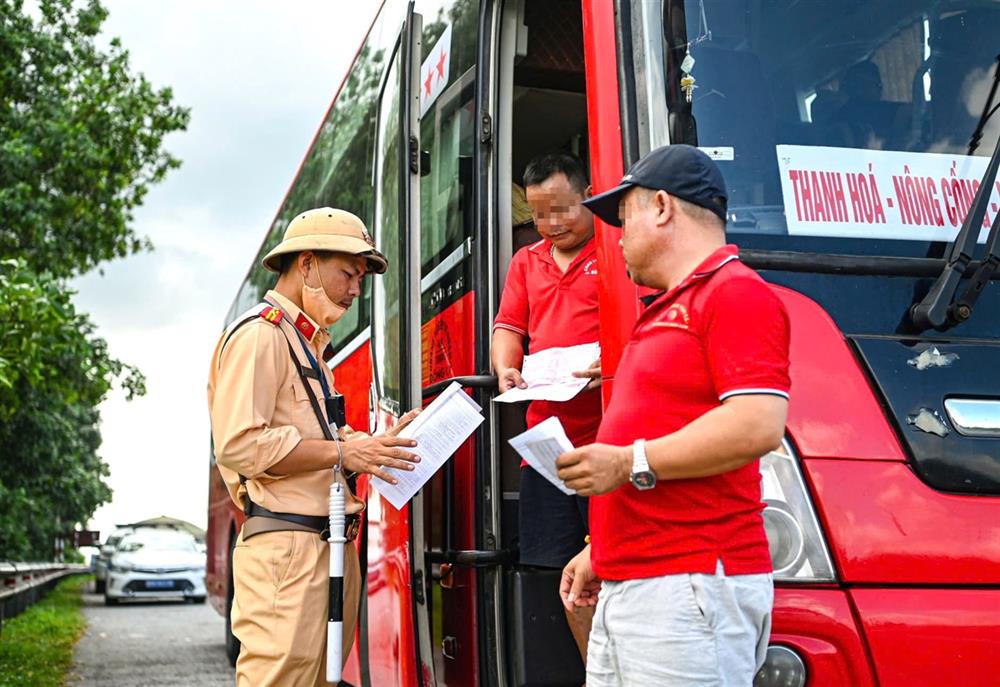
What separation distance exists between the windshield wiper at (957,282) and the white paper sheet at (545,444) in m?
0.97

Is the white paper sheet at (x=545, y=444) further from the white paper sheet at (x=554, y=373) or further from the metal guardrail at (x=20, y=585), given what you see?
the metal guardrail at (x=20, y=585)

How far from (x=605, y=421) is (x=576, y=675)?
113 centimetres

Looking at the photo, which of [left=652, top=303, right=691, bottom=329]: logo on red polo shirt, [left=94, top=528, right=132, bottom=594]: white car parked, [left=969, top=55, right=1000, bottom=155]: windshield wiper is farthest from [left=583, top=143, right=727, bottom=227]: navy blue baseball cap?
[left=94, top=528, right=132, bottom=594]: white car parked

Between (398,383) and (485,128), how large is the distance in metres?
0.87

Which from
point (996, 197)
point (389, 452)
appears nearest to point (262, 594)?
point (389, 452)

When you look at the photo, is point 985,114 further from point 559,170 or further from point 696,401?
point 696,401

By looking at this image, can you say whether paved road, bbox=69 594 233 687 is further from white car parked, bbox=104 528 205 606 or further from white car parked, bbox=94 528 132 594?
white car parked, bbox=94 528 132 594

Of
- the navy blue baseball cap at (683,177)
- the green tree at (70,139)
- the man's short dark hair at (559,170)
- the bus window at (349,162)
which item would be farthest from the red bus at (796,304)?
the green tree at (70,139)

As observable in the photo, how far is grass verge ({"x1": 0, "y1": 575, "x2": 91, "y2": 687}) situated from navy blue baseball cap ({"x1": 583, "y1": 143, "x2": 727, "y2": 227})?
7.53m

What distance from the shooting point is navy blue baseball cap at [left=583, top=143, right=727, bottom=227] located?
2.24 metres

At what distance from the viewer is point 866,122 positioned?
296cm

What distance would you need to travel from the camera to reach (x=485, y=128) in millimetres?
3715

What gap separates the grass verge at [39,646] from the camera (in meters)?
9.05

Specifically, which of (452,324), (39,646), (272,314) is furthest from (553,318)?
(39,646)
